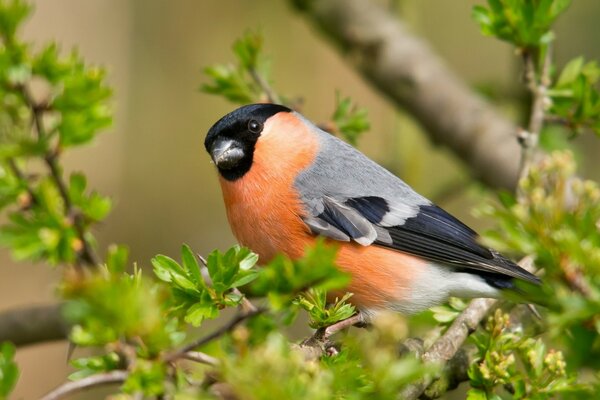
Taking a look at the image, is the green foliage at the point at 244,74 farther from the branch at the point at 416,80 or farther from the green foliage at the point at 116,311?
the green foliage at the point at 116,311

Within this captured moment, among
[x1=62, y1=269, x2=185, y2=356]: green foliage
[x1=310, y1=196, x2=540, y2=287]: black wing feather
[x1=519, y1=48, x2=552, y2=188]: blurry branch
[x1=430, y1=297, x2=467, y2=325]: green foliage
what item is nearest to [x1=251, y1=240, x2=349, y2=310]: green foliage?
[x1=62, y1=269, x2=185, y2=356]: green foliage

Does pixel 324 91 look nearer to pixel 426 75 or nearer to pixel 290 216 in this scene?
pixel 426 75

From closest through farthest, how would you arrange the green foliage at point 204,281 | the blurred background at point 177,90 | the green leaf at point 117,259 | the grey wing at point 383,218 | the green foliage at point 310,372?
the green foliage at point 310,372 → the green leaf at point 117,259 → the green foliage at point 204,281 → the grey wing at point 383,218 → the blurred background at point 177,90

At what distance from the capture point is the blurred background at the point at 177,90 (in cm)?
555

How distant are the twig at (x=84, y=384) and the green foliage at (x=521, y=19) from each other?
79.1 inches

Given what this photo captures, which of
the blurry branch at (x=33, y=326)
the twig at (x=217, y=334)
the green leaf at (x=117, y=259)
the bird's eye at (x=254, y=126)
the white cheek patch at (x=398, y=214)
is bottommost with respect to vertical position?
the blurry branch at (x=33, y=326)

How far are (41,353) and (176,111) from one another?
80.7 inches

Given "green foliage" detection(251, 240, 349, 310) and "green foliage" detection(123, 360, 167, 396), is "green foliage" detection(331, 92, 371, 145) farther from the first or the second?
"green foliage" detection(123, 360, 167, 396)

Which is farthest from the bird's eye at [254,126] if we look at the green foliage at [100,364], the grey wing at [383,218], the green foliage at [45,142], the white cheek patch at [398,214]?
the green foliage at [100,364]

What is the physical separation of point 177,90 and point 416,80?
8.58 feet

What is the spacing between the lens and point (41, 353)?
18.1 ft

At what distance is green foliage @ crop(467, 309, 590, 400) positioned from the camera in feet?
6.41

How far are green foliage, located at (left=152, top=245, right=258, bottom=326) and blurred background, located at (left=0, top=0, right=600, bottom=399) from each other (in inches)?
141

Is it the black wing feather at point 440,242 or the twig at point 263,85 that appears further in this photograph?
the twig at point 263,85
